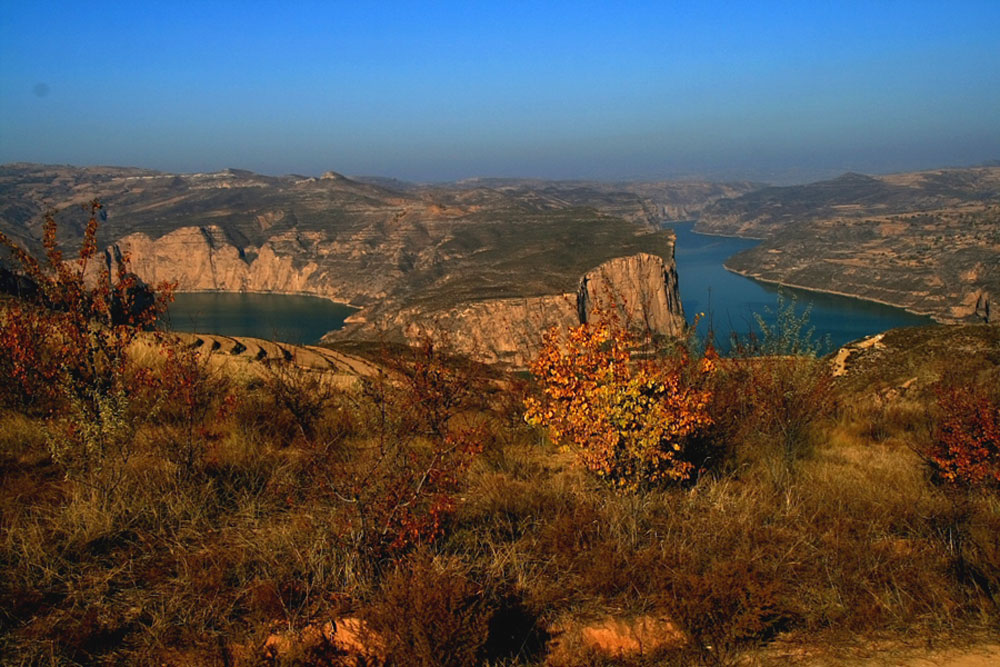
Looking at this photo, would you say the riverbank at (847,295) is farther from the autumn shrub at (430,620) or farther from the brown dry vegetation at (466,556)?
the autumn shrub at (430,620)

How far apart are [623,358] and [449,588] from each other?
2384 millimetres

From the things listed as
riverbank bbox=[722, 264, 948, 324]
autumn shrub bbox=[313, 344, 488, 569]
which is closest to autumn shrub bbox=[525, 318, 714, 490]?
autumn shrub bbox=[313, 344, 488, 569]

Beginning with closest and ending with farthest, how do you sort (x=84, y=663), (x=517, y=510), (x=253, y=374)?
(x=84, y=663) < (x=517, y=510) < (x=253, y=374)

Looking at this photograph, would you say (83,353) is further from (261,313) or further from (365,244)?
(365,244)

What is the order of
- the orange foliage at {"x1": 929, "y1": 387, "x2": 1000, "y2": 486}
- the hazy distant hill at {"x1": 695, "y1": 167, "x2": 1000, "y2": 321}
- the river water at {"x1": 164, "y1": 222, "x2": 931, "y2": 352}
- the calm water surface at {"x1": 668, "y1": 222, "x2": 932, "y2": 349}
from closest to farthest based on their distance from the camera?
1. the orange foliage at {"x1": 929, "y1": 387, "x2": 1000, "y2": 486}
2. the calm water surface at {"x1": 668, "y1": 222, "x2": 932, "y2": 349}
3. the river water at {"x1": 164, "y1": 222, "x2": 931, "y2": 352}
4. the hazy distant hill at {"x1": 695, "y1": 167, "x2": 1000, "y2": 321}

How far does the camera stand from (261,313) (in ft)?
297

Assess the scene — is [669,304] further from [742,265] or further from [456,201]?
[456,201]

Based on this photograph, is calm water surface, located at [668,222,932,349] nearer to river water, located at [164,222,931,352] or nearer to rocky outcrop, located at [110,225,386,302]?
river water, located at [164,222,931,352]

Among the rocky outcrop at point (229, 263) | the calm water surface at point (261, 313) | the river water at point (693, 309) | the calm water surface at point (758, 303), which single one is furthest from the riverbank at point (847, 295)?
the rocky outcrop at point (229, 263)

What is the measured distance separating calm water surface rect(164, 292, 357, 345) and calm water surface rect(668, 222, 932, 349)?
158 ft

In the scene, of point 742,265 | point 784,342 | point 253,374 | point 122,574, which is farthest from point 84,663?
point 742,265

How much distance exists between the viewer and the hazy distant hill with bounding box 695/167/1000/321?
245ft

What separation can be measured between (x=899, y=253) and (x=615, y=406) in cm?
10894

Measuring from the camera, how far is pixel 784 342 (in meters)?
7.32
